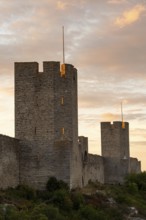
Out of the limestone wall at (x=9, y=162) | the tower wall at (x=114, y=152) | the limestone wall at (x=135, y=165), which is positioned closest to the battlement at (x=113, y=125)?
the tower wall at (x=114, y=152)

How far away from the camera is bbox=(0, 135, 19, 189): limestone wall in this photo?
107 feet

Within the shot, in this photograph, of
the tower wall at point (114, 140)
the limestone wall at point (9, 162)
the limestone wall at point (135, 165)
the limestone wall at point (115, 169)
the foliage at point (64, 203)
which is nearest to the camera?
the foliage at point (64, 203)

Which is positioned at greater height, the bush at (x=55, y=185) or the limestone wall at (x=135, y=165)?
the limestone wall at (x=135, y=165)

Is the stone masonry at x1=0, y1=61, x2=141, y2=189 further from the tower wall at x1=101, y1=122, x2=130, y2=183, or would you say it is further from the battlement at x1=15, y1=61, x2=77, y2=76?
the tower wall at x1=101, y1=122, x2=130, y2=183

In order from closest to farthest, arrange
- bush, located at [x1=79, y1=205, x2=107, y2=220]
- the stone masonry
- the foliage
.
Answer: the foliage → bush, located at [x1=79, y1=205, x2=107, y2=220] → the stone masonry

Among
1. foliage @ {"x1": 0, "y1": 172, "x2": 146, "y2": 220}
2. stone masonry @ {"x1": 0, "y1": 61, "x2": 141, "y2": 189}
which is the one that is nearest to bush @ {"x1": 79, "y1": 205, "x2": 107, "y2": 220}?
foliage @ {"x1": 0, "y1": 172, "x2": 146, "y2": 220}

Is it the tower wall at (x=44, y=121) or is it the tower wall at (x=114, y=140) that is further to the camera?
the tower wall at (x=114, y=140)

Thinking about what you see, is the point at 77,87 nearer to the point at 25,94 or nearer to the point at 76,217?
the point at 25,94

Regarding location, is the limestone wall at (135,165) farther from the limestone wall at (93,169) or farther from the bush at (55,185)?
the bush at (55,185)

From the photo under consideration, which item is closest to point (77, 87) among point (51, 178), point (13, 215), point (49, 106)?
point (49, 106)

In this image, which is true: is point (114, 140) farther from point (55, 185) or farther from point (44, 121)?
point (55, 185)

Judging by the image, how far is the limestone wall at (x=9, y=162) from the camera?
32.5 m

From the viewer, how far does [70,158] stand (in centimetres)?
3512

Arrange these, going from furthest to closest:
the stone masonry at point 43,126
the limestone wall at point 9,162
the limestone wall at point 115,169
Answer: the limestone wall at point 115,169
the stone masonry at point 43,126
the limestone wall at point 9,162
